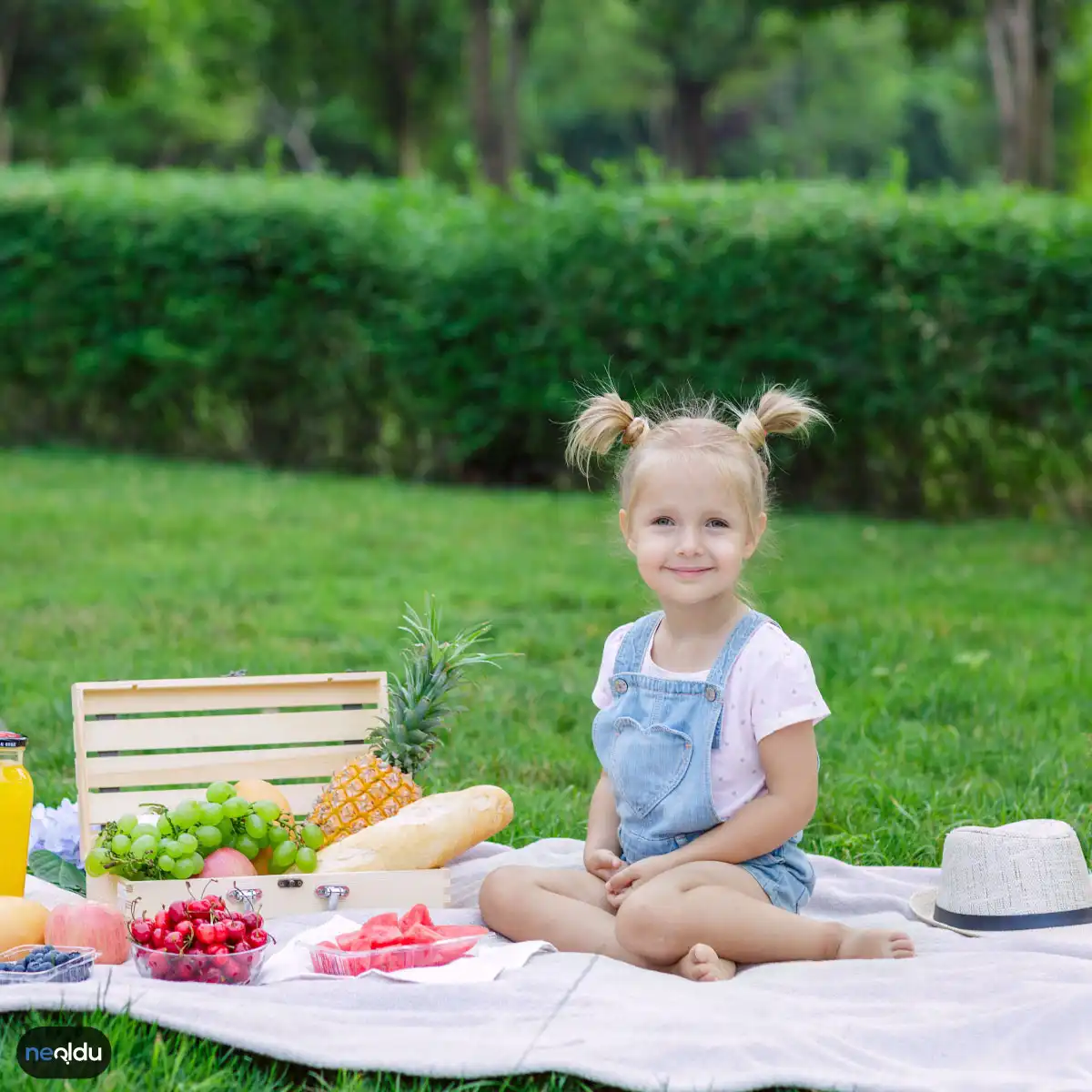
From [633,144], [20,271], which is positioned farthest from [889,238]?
[633,144]

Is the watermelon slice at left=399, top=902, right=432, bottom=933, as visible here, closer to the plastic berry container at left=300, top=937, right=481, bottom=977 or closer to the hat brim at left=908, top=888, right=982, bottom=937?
the plastic berry container at left=300, top=937, right=481, bottom=977

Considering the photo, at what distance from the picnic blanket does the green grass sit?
0.07 metres

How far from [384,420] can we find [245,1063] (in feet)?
31.4

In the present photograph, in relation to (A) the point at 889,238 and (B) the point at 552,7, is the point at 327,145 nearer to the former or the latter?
(B) the point at 552,7

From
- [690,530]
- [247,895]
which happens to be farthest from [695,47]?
[247,895]

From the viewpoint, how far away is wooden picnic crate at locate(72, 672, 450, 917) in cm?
367

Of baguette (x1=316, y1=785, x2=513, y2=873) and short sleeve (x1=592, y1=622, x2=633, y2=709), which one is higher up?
short sleeve (x1=592, y1=622, x2=633, y2=709)

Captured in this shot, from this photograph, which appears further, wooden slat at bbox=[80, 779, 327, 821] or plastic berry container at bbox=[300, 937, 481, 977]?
wooden slat at bbox=[80, 779, 327, 821]

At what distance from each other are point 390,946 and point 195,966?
401 mm

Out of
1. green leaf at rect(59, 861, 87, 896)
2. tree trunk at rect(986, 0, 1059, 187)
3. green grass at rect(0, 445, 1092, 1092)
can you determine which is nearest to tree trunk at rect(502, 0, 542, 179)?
tree trunk at rect(986, 0, 1059, 187)

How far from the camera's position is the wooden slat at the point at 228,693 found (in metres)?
4.01

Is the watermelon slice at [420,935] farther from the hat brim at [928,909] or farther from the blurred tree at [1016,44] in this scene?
the blurred tree at [1016,44]

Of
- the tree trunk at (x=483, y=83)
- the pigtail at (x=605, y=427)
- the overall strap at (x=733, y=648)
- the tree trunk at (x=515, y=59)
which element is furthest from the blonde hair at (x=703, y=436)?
the tree trunk at (x=515, y=59)

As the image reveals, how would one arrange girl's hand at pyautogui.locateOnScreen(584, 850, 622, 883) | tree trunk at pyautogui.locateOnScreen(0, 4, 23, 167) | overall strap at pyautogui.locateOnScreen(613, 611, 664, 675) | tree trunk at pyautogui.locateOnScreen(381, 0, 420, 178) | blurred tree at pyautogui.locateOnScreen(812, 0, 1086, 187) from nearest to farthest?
girl's hand at pyautogui.locateOnScreen(584, 850, 622, 883)
overall strap at pyautogui.locateOnScreen(613, 611, 664, 675)
blurred tree at pyautogui.locateOnScreen(812, 0, 1086, 187)
tree trunk at pyautogui.locateOnScreen(0, 4, 23, 167)
tree trunk at pyautogui.locateOnScreen(381, 0, 420, 178)
